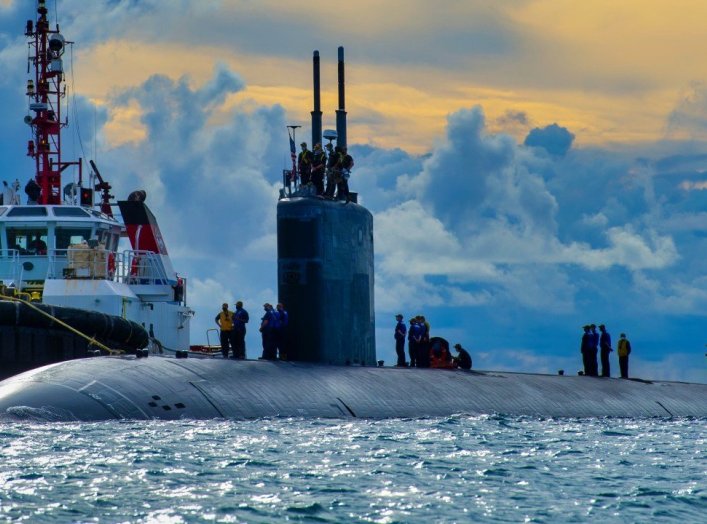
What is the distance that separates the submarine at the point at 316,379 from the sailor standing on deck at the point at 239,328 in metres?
0.77

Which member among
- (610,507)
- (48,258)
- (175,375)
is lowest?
(610,507)

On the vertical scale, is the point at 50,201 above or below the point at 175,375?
above

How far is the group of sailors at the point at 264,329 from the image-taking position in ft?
77.9

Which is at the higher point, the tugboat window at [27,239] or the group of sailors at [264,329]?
the tugboat window at [27,239]

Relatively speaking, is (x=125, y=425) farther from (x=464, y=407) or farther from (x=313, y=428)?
(x=464, y=407)

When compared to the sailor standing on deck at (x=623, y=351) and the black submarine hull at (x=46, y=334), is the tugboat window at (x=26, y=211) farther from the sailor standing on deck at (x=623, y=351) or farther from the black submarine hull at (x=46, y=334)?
the sailor standing on deck at (x=623, y=351)

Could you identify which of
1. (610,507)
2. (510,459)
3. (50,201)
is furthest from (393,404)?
(50,201)

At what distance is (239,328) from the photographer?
24203mm

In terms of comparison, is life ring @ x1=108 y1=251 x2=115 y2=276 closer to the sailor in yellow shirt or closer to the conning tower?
the sailor in yellow shirt

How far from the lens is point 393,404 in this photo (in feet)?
76.2

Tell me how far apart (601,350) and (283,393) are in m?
11.5

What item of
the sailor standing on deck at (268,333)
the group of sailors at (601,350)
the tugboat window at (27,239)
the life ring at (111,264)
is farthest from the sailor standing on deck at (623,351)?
the tugboat window at (27,239)

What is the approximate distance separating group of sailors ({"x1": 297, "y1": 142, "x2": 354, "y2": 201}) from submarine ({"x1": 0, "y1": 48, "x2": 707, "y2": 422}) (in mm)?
243

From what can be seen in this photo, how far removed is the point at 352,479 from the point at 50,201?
25690 mm
